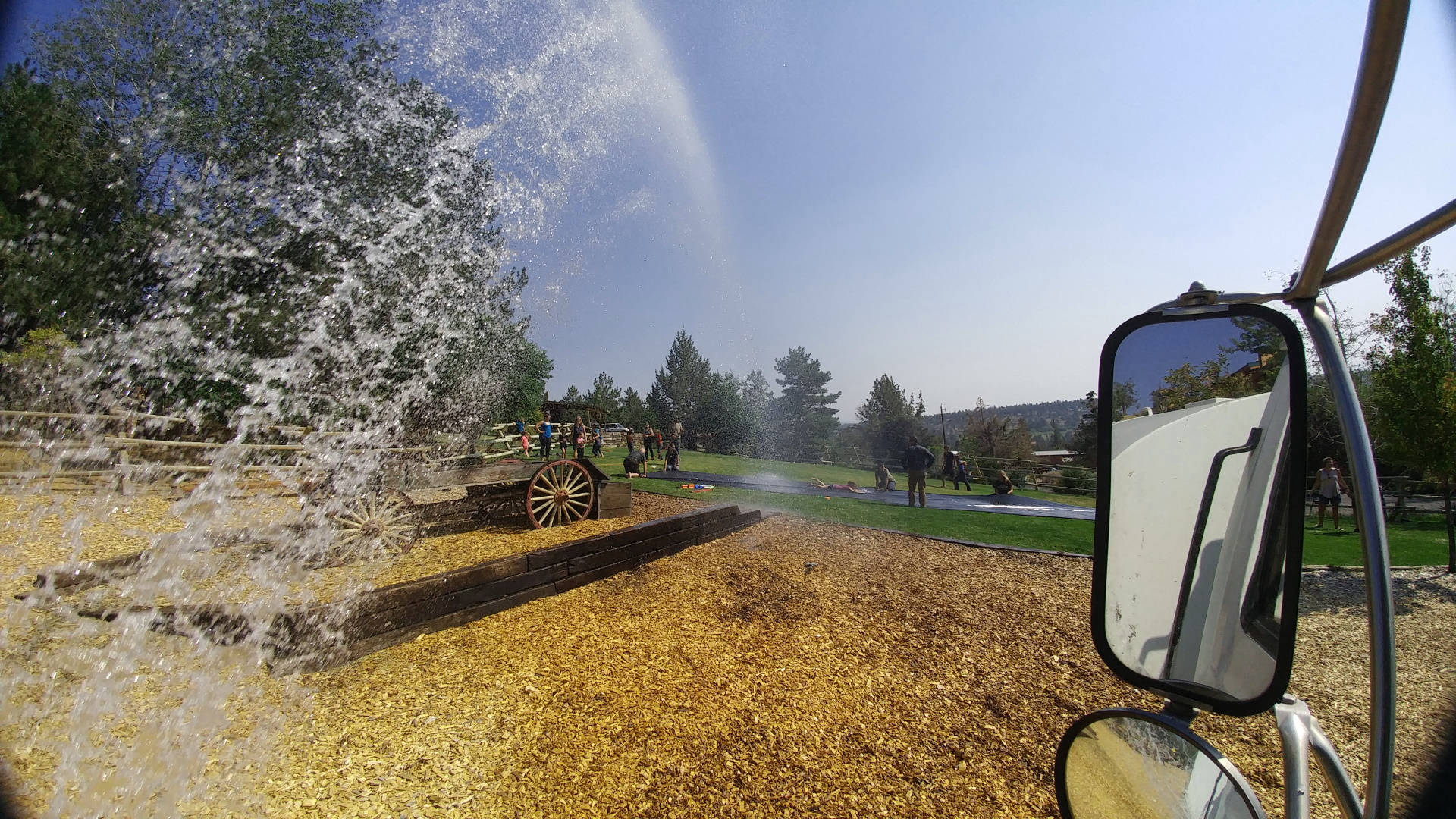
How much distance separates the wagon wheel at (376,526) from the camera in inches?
254

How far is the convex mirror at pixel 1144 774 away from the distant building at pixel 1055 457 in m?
0.90

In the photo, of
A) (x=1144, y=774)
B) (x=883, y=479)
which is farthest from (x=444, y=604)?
(x=883, y=479)

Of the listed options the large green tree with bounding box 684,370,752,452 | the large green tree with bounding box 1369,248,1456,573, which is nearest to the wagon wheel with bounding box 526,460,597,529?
the large green tree with bounding box 1369,248,1456,573

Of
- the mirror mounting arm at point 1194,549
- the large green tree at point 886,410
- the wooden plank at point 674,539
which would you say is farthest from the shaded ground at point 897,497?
the large green tree at point 886,410

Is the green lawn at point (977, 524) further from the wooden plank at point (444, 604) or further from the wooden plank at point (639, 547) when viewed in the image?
the wooden plank at point (444, 604)

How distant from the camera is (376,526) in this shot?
22.1 ft

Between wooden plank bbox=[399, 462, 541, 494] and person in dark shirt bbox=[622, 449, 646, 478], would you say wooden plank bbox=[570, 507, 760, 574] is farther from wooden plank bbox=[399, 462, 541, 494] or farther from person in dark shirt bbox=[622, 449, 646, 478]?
person in dark shirt bbox=[622, 449, 646, 478]

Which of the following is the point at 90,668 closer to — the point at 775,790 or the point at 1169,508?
the point at 775,790

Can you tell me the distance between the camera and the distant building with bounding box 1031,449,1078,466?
215cm

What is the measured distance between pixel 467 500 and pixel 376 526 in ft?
4.36

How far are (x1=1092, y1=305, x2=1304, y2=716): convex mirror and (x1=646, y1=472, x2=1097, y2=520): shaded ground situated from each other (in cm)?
1379

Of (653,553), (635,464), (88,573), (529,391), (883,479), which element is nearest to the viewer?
(88,573)

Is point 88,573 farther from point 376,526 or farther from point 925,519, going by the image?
point 925,519

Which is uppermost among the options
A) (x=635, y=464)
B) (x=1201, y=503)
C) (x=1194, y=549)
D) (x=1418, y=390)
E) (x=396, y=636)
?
(x=1418, y=390)
